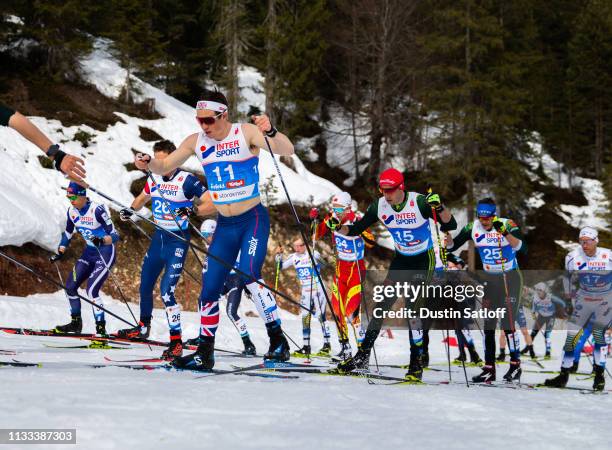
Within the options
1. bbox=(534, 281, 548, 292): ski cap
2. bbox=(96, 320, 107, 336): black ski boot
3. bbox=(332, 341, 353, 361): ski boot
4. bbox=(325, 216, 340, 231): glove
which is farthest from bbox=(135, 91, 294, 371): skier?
bbox=(534, 281, 548, 292): ski cap

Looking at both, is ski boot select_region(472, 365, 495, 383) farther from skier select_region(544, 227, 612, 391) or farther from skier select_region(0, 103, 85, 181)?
skier select_region(0, 103, 85, 181)

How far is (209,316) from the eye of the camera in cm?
622

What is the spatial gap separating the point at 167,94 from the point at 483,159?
16.5m

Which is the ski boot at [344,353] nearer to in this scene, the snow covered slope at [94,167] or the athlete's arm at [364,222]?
the athlete's arm at [364,222]

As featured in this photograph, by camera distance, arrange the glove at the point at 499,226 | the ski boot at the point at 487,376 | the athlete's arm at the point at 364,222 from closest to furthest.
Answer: the athlete's arm at the point at 364,222, the ski boot at the point at 487,376, the glove at the point at 499,226

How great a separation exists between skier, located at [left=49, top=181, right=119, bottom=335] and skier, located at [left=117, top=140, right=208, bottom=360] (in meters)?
1.70

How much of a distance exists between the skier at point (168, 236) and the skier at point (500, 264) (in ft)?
13.8

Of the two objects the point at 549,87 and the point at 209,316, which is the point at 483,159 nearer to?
the point at 549,87

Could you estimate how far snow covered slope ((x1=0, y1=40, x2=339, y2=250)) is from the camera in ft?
59.4

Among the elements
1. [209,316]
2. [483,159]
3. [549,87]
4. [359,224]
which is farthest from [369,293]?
[549,87]

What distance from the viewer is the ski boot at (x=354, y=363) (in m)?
7.07


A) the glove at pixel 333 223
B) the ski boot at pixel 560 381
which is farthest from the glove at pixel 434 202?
the ski boot at pixel 560 381

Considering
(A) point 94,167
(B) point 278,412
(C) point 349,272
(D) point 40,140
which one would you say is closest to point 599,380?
(C) point 349,272

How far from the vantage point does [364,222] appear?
7777 millimetres
